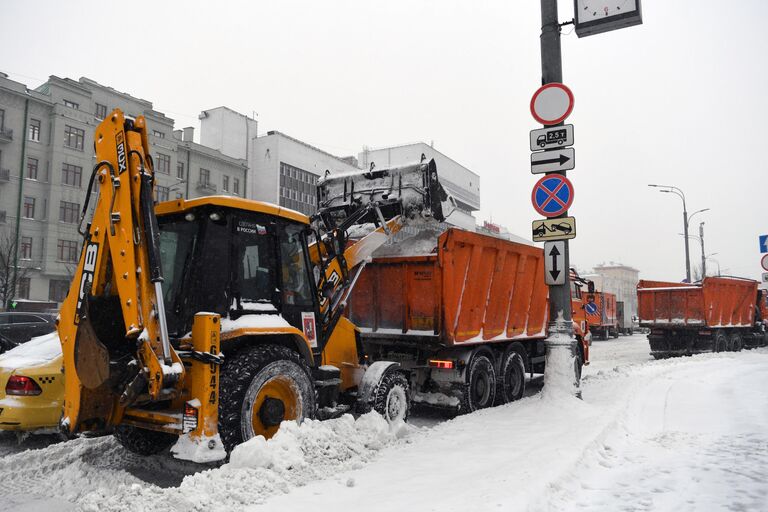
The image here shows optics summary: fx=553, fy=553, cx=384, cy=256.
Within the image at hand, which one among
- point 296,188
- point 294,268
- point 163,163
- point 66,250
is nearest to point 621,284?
point 296,188

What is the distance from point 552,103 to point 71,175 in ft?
119

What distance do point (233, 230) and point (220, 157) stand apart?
4343cm

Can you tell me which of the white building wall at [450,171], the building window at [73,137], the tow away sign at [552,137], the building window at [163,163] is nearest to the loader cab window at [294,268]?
the tow away sign at [552,137]

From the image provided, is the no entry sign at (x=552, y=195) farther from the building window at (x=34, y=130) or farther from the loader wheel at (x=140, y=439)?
the building window at (x=34, y=130)

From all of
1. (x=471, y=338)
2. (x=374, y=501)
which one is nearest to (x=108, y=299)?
(x=374, y=501)

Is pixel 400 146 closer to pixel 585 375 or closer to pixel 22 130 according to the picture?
pixel 22 130

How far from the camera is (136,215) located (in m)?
4.60

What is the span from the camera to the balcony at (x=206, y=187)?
43938 millimetres

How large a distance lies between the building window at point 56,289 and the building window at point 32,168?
21.9ft

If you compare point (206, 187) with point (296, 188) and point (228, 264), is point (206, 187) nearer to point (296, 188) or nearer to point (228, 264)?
point (296, 188)

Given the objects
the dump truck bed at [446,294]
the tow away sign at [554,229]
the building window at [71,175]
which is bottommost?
the dump truck bed at [446,294]

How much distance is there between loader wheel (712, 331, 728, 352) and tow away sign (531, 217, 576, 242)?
14233 millimetres

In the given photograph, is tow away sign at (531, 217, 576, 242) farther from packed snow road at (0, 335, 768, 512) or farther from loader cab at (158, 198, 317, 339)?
loader cab at (158, 198, 317, 339)

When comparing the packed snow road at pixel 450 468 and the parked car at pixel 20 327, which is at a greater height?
the parked car at pixel 20 327
